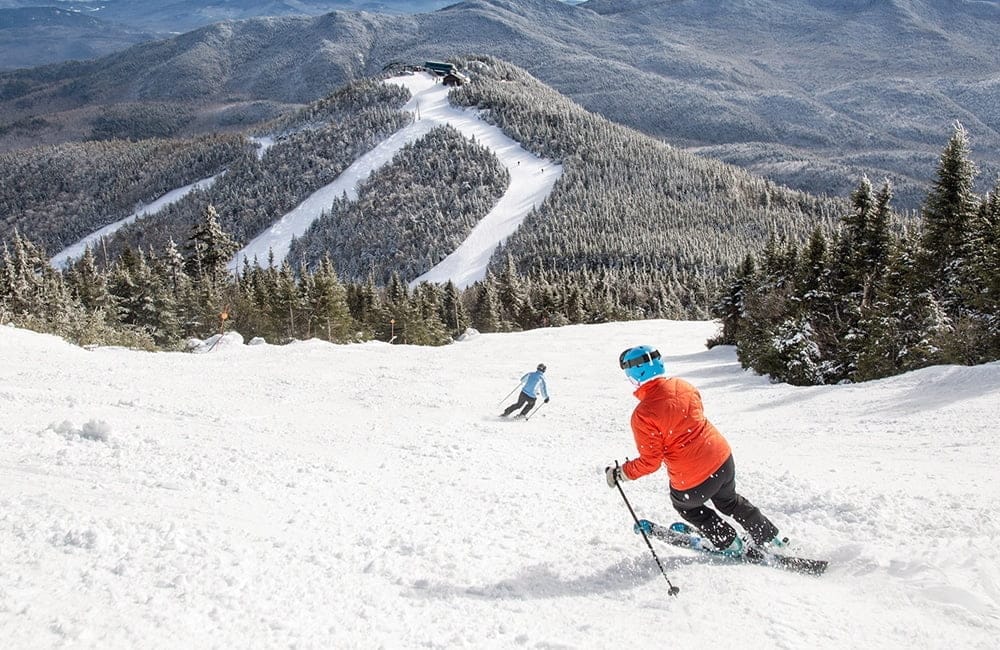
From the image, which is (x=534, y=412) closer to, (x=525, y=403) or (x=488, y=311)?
(x=525, y=403)

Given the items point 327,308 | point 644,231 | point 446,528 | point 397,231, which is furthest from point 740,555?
point 397,231

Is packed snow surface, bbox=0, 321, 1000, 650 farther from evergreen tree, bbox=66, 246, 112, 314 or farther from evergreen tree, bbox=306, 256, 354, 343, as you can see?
evergreen tree, bbox=66, 246, 112, 314

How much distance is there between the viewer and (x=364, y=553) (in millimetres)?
6004

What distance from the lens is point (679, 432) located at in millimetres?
5531

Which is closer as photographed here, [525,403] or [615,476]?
[615,476]

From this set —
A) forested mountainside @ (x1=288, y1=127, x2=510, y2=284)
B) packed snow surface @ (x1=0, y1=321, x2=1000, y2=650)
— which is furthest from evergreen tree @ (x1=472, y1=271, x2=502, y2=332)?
forested mountainside @ (x1=288, y1=127, x2=510, y2=284)

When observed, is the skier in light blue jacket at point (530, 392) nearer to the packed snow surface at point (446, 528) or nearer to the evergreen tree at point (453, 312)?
the packed snow surface at point (446, 528)

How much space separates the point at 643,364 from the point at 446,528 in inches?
114

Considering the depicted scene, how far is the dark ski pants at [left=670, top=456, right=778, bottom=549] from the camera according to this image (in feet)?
18.4

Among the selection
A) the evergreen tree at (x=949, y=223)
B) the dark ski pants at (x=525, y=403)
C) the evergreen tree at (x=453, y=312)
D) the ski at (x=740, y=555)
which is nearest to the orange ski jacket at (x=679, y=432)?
the ski at (x=740, y=555)

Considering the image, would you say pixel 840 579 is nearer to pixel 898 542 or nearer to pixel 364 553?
pixel 898 542

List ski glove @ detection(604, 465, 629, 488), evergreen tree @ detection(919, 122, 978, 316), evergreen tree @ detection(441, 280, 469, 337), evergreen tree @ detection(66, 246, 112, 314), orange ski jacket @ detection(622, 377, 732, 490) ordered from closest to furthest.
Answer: orange ski jacket @ detection(622, 377, 732, 490) < ski glove @ detection(604, 465, 629, 488) < evergreen tree @ detection(919, 122, 978, 316) < evergreen tree @ detection(66, 246, 112, 314) < evergreen tree @ detection(441, 280, 469, 337)

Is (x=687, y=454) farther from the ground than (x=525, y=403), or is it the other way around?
(x=687, y=454)

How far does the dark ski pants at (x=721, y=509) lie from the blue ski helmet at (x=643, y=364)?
3.41ft
